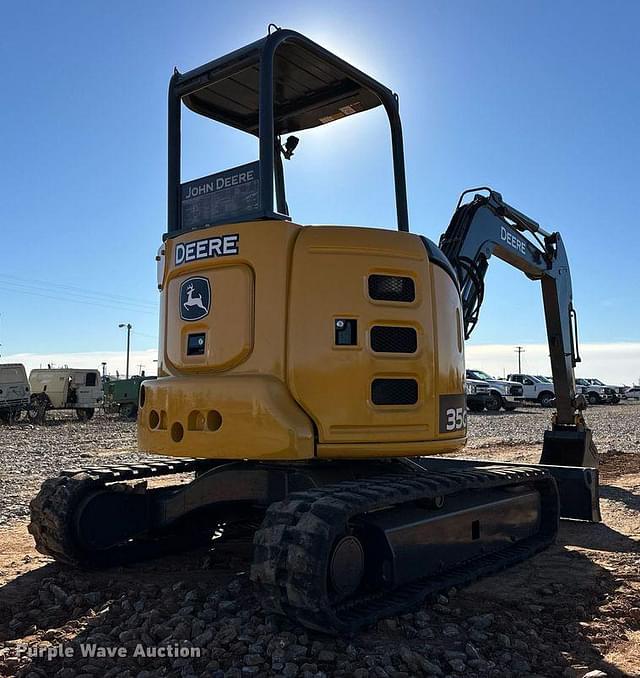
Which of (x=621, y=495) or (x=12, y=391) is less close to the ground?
(x=12, y=391)

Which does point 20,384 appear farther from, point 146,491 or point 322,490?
point 322,490

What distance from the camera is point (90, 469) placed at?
21.0 feet

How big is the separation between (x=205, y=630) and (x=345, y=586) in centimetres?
93

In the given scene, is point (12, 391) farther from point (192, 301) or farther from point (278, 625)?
point (278, 625)

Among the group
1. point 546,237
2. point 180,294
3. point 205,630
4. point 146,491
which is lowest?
point 205,630

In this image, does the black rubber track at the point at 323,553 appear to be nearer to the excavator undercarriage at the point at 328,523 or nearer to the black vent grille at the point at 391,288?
the excavator undercarriage at the point at 328,523

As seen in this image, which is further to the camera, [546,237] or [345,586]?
[546,237]

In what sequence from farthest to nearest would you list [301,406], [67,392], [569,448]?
1. [67,392]
2. [569,448]
3. [301,406]

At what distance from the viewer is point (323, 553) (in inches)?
165

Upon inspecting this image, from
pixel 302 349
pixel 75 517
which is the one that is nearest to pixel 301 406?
pixel 302 349

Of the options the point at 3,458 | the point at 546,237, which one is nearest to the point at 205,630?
the point at 546,237

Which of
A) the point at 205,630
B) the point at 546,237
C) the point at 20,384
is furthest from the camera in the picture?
the point at 20,384

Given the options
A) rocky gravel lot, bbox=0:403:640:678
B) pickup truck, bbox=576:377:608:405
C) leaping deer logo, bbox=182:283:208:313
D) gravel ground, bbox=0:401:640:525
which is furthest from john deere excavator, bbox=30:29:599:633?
pickup truck, bbox=576:377:608:405

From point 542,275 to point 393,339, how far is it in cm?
554
